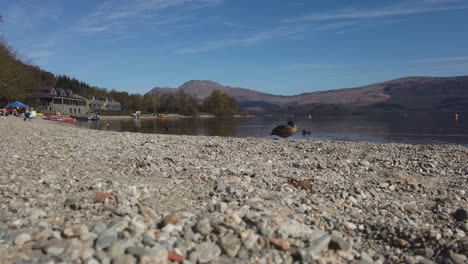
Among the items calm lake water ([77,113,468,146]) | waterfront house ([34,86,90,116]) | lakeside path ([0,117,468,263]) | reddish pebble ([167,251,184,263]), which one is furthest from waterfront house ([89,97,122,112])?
reddish pebble ([167,251,184,263])

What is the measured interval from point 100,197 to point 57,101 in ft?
448

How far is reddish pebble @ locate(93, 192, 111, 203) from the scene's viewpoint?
6.67 metres

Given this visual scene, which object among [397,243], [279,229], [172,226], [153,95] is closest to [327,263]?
[279,229]

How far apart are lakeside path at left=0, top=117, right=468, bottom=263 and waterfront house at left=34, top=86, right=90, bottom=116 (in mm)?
118841

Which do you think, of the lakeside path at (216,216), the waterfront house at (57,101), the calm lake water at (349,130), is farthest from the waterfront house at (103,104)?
the lakeside path at (216,216)

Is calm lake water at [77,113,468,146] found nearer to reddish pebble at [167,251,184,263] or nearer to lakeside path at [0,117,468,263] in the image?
lakeside path at [0,117,468,263]

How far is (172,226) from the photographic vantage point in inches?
218

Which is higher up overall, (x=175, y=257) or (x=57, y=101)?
(x=57, y=101)

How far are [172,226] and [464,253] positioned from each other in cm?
470

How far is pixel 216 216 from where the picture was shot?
609cm

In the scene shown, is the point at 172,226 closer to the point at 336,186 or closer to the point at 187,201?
the point at 187,201

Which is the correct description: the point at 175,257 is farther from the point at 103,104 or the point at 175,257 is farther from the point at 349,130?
the point at 103,104

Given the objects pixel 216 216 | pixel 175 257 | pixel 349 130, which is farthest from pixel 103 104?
pixel 175 257

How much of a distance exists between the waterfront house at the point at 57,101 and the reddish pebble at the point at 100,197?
12054 cm
